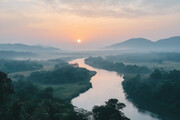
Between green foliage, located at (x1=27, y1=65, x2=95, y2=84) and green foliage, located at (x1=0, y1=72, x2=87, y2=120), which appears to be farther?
green foliage, located at (x1=27, y1=65, x2=95, y2=84)

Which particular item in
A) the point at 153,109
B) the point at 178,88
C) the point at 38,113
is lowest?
the point at 153,109

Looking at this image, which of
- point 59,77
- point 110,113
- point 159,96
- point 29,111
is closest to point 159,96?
point 159,96

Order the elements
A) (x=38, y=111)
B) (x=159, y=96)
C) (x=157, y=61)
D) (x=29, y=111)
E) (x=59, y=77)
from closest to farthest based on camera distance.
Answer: (x=38, y=111), (x=29, y=111), (x=159, y=96), (x=59, y=77), (x=157, y=61)

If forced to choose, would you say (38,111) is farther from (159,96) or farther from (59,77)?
(59,77)

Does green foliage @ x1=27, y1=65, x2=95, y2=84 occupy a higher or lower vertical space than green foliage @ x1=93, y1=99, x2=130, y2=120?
lower

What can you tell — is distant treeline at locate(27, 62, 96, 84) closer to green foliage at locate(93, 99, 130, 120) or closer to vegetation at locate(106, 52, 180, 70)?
green foliage at locate(93, 99, 130, 120)

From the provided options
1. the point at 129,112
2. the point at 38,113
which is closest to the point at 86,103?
the point at 129,112

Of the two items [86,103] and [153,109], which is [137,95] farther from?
[86,103]

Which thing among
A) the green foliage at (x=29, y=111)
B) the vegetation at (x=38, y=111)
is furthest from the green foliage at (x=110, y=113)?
the green foliage at (x=29, y=111)

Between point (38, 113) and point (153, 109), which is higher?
point (38, 113)

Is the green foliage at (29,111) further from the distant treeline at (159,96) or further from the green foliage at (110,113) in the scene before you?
the distant treeline at (159,96)

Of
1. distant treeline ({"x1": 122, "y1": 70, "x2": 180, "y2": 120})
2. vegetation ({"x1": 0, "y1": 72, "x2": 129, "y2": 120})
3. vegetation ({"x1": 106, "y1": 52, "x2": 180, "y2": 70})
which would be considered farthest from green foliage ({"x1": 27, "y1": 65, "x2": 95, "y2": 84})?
vegetation ({"x1": 106, "y1": 52, "x2": 180, "y2": 70})
